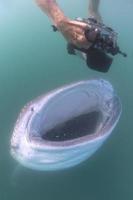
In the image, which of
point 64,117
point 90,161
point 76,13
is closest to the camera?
point 90,161

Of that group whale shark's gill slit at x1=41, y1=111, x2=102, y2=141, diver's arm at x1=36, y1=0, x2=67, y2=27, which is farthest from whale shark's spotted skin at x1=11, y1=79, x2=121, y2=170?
diver's arm at x1=36, y1=0, x2=67, y2=27

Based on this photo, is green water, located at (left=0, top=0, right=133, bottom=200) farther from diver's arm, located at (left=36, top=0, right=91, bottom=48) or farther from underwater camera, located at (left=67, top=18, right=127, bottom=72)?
diver's arm, located at (left=36, top=0, right=91, bottom=48)

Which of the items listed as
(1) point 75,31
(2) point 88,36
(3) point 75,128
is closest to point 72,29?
(1) point 75,31

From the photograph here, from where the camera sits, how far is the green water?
3.81 meters

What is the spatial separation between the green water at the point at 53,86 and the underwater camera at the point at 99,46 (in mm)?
1082

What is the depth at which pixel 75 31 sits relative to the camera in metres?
3.07

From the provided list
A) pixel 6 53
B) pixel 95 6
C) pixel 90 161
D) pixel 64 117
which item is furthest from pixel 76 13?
pixel 90 161

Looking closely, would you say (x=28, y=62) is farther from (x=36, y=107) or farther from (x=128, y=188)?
(x=128, y=188)

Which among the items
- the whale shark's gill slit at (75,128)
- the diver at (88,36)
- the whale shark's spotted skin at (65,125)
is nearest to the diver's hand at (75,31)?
the diver at (88,36)

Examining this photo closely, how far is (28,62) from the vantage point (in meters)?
5.27

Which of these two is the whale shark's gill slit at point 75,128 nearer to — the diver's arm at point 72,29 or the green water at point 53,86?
the green water at point 53,86

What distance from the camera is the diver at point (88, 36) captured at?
305 cm

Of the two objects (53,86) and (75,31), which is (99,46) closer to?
(75,31)

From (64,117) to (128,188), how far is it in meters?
0.93
